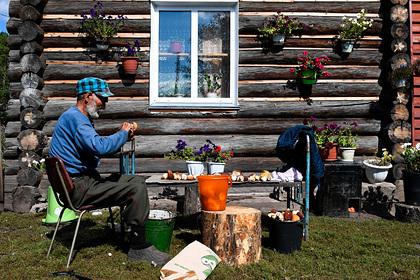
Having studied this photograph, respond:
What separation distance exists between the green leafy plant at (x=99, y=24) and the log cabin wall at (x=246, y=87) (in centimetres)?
13

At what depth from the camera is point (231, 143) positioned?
25.7 feet

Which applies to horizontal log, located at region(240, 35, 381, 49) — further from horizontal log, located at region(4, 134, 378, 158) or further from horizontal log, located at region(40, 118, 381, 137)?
horizontal log, located at region(4, 134, 378, 158)

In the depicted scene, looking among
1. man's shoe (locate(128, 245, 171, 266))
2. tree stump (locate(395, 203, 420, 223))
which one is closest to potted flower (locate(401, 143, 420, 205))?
tree stump (locate(395, 203, 420, 223))

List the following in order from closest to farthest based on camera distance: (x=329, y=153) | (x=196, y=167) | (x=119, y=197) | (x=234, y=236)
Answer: (x=119, y=197) → (x=234, y=236) → (x=196, y=167) → (x=329, y=153)

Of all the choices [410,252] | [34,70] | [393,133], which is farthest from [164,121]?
[410,252]

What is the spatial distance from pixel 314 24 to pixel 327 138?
6.69ft

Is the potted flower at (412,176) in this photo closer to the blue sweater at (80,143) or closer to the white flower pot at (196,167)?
the white flower pot at (196,167)

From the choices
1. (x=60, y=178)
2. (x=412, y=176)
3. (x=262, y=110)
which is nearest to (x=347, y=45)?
(x=262, y=110)

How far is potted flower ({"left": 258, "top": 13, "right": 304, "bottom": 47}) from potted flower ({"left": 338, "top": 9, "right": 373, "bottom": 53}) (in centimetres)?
72

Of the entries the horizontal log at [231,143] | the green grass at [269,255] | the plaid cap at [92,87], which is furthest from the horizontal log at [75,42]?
the plaid cap at [92,87]

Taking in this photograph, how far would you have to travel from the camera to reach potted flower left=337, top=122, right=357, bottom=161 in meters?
7.29

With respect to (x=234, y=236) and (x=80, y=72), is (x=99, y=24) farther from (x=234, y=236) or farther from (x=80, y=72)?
(x=234, y=236)

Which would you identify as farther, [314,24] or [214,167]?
[314,24]

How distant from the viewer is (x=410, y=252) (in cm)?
512
